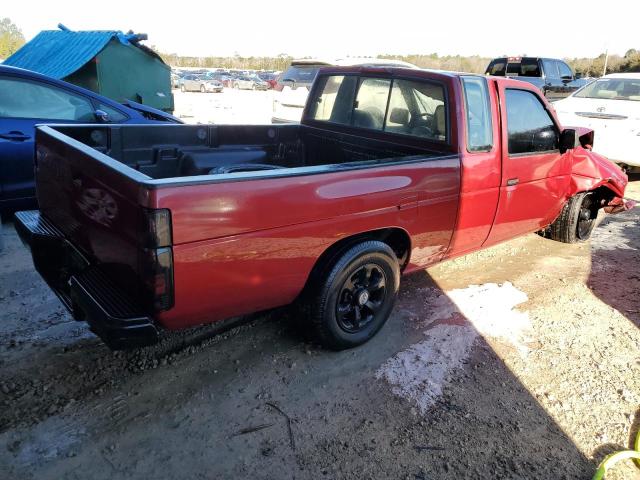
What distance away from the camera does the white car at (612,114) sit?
318 inches

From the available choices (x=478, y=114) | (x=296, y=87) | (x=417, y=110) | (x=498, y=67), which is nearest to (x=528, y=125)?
(x=478, y=114)

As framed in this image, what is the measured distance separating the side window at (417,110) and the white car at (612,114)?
586cm

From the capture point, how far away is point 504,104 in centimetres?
395

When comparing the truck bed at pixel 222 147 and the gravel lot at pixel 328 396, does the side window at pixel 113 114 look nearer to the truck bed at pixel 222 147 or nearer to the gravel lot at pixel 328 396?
the truck bed at pixel 222 147

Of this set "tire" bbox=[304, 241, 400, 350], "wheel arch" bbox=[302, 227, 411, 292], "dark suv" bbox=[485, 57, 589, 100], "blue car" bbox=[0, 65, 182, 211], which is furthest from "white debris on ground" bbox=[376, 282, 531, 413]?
"dark suv" bbox=[485, 57, 589, 100]

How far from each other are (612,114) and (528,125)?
207 inches

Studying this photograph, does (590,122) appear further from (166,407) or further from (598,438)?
(166,407)

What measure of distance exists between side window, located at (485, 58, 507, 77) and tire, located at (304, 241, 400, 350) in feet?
43.5

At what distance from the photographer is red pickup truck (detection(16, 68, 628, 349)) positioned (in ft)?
7.70

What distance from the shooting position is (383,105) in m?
4.09

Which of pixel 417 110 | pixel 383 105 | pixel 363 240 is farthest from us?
pixel 383 105

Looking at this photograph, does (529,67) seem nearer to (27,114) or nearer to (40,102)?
(40,102)

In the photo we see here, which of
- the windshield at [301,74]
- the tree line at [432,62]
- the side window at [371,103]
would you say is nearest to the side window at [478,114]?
the side window at [371,103]

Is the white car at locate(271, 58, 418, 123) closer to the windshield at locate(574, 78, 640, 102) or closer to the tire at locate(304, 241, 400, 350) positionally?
the windshield at locate(574, 78, 640, 102)
